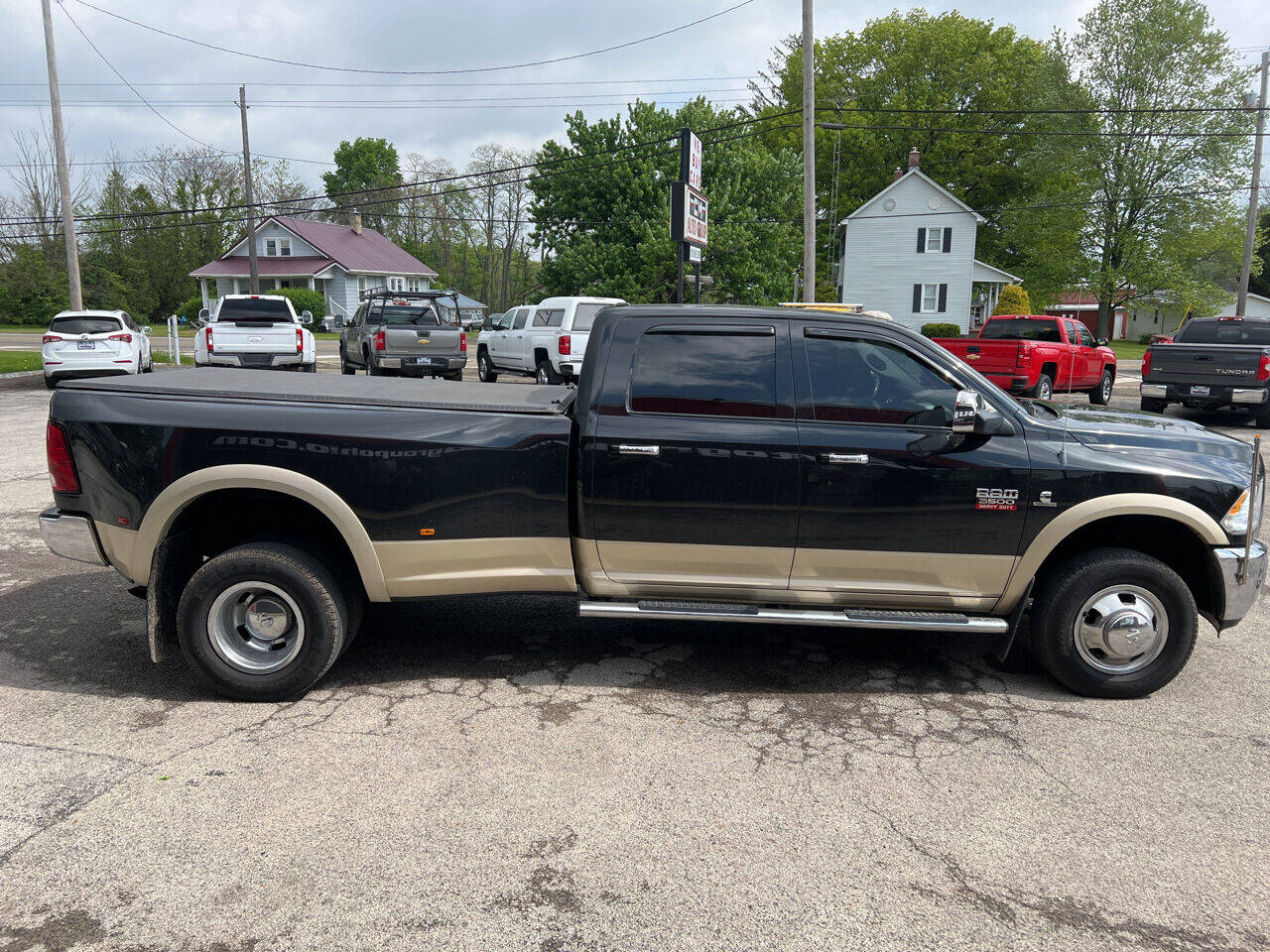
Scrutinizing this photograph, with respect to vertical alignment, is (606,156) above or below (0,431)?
above

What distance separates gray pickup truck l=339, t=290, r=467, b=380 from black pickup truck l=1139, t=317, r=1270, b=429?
43.7 ft

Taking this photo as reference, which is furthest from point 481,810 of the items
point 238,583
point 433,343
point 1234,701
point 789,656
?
point 433,343

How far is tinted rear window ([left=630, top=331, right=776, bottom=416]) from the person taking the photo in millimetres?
4594

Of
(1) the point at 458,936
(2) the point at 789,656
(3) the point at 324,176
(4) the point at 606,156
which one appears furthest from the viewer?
(3) the point at 324,176

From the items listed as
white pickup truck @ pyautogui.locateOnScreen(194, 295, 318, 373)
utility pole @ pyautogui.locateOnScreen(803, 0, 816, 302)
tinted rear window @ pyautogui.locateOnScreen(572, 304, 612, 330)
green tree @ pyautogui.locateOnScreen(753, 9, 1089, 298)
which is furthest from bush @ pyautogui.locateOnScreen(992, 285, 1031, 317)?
white pickup truck @ pyautogui.locateOnScreen(194, 295, 318, 373)

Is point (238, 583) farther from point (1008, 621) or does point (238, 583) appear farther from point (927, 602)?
point (1008, 621)

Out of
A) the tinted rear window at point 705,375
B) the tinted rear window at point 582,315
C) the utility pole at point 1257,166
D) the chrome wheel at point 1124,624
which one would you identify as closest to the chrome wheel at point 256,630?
the tinted rear window at point 705,375

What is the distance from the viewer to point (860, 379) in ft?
15.1

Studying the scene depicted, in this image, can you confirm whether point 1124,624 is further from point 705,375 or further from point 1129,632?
point 705,375

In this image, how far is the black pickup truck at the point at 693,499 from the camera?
4.44 metres

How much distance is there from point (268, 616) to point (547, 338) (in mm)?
15812

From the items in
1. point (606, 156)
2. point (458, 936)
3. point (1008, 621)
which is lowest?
point (458, 936)

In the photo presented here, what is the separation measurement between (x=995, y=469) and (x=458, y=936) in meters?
3.13

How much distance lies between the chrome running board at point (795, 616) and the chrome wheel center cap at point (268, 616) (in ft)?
4.74
